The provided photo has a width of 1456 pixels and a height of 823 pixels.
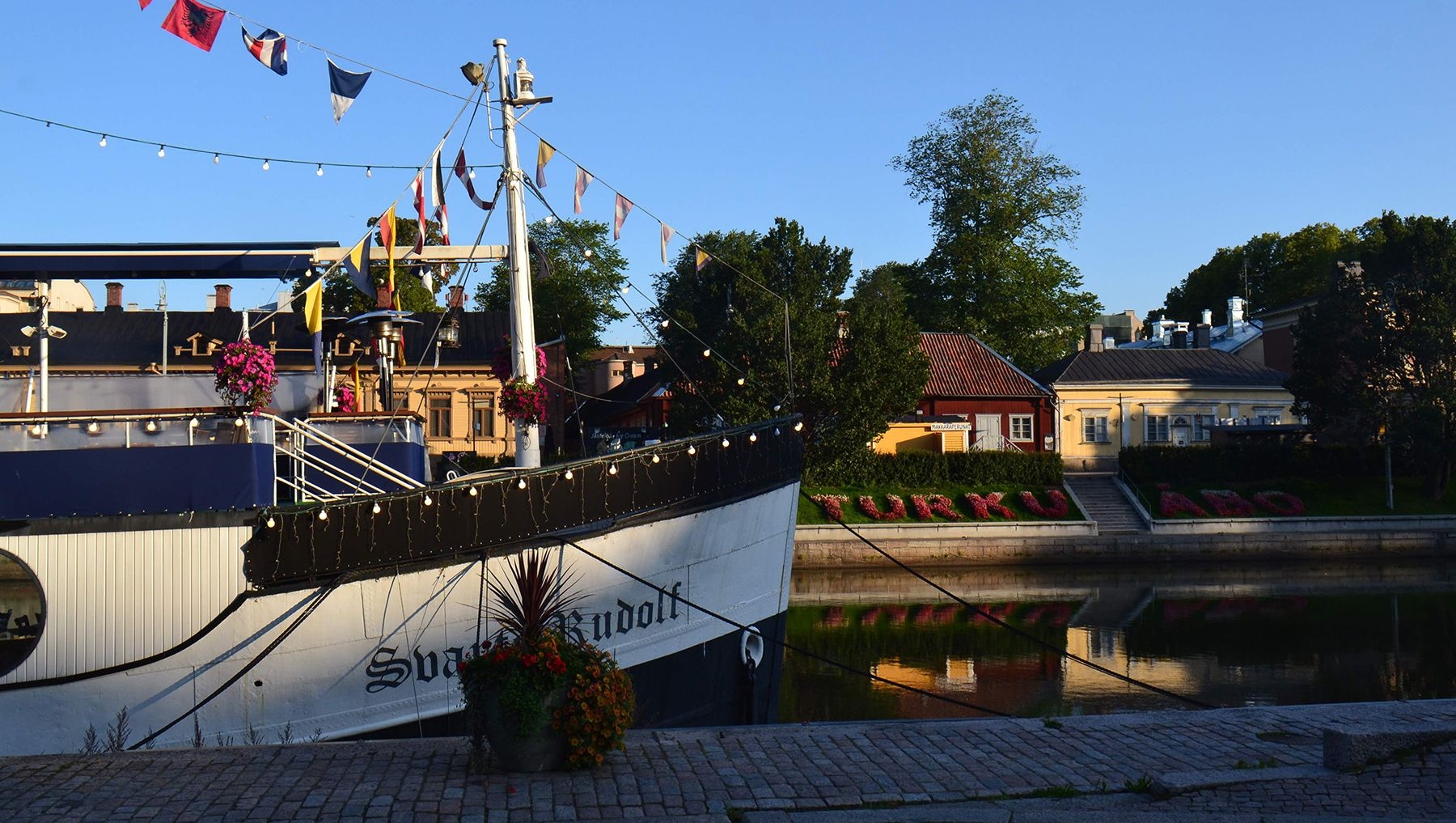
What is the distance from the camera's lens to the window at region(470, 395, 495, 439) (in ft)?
162

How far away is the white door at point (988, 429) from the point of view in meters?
53.2

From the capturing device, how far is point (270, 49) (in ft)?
44.9

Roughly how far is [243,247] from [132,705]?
6350 mm

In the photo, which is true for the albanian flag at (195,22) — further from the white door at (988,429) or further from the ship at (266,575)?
the white door at (988,429)

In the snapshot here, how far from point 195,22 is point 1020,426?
4543cm

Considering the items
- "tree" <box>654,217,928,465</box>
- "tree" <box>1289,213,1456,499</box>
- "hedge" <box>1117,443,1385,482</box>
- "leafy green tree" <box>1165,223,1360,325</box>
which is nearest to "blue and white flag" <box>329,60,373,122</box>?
"tree" <box>654,217,928,465</box>

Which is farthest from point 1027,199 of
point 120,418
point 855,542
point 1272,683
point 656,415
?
point 120,418

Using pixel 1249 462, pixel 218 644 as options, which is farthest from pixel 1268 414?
pixel 218 644

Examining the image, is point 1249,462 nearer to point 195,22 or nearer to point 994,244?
point 994,244

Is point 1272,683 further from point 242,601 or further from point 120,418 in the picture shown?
point 120,418

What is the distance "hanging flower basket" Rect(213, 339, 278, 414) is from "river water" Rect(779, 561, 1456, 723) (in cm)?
877

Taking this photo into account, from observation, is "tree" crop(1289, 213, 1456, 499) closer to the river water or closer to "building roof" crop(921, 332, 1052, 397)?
the river water

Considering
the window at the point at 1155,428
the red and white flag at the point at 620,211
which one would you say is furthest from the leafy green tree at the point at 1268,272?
the red and white flag at the point at 620,211

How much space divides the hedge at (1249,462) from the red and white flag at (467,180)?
35292 mm
